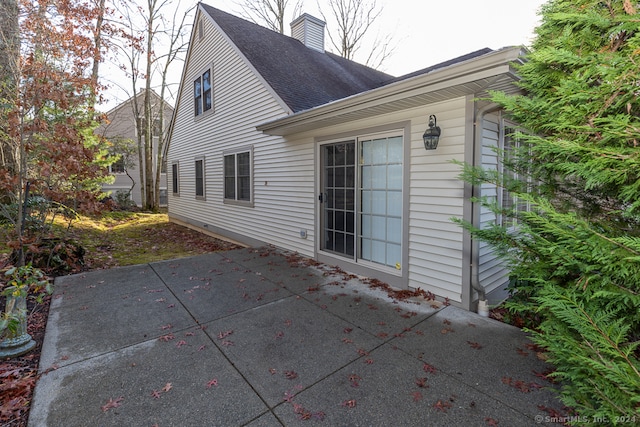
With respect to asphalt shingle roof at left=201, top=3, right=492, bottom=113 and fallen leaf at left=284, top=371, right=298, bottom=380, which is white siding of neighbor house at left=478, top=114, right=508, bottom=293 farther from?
asphalt shingle roof at left=201, top=3, right=492, bottom=113

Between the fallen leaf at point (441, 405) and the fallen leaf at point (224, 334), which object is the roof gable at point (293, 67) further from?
the fallen leaf at point (441, 405)

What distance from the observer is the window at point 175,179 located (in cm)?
1180

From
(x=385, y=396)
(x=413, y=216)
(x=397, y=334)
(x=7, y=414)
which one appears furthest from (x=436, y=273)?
(x=7, y=414)

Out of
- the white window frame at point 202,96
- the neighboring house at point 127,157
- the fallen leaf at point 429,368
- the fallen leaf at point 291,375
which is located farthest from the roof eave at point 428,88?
the neighboring house at point 127,157

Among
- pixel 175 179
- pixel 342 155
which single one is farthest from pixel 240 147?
pixel 175 179

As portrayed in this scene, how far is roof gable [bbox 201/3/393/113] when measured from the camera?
6781mm

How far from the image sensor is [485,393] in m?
2.15

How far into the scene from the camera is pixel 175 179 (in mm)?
12023

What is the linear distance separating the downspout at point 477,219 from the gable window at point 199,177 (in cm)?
830

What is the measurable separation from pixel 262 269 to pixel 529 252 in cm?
395

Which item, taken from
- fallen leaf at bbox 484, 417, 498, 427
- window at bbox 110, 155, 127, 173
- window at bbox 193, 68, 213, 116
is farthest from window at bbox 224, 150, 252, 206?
window at bbox 110, 155, 127, 173

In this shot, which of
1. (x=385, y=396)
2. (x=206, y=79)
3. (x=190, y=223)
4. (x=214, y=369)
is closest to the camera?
(x=385, y=396)

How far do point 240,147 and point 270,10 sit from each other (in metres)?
12.3

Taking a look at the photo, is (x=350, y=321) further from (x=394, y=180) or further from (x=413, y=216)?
(x=394, y=180)
